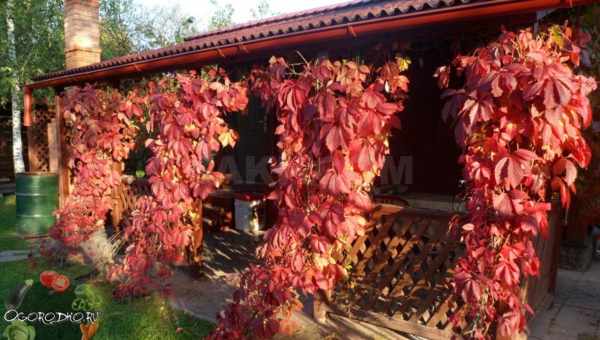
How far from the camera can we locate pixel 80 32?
28.9 ft

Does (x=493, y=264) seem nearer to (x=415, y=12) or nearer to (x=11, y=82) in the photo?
(x=415, y=12)

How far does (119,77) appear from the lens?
19.8ft

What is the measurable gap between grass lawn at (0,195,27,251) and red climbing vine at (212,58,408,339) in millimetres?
5200

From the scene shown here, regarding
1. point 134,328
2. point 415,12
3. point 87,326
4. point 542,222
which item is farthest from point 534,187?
point 134,328

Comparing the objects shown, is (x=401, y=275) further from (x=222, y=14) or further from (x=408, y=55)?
(x=222, y=14)

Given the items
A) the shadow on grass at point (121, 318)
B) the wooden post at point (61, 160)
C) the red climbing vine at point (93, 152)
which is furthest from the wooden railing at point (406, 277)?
the wooden post at point (61, 160)

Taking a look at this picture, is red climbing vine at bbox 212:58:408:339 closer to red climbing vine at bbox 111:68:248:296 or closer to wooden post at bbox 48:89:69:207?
red climbing vine at bbox 111:68:248:296

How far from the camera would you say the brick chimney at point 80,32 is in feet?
28.7

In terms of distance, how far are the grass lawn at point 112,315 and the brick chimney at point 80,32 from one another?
5016mm

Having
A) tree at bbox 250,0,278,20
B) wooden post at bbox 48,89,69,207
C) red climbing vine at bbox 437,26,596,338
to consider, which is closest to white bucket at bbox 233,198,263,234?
wooden post at bbox 48,89,69,207

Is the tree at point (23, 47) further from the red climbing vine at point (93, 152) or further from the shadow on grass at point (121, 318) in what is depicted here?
the shadow on grass at point (121, 318)

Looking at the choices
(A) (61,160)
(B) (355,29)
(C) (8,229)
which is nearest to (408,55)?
(B) (355,29)

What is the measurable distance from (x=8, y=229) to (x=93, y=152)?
12.3 feet

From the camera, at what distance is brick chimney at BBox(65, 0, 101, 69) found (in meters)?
8.75
